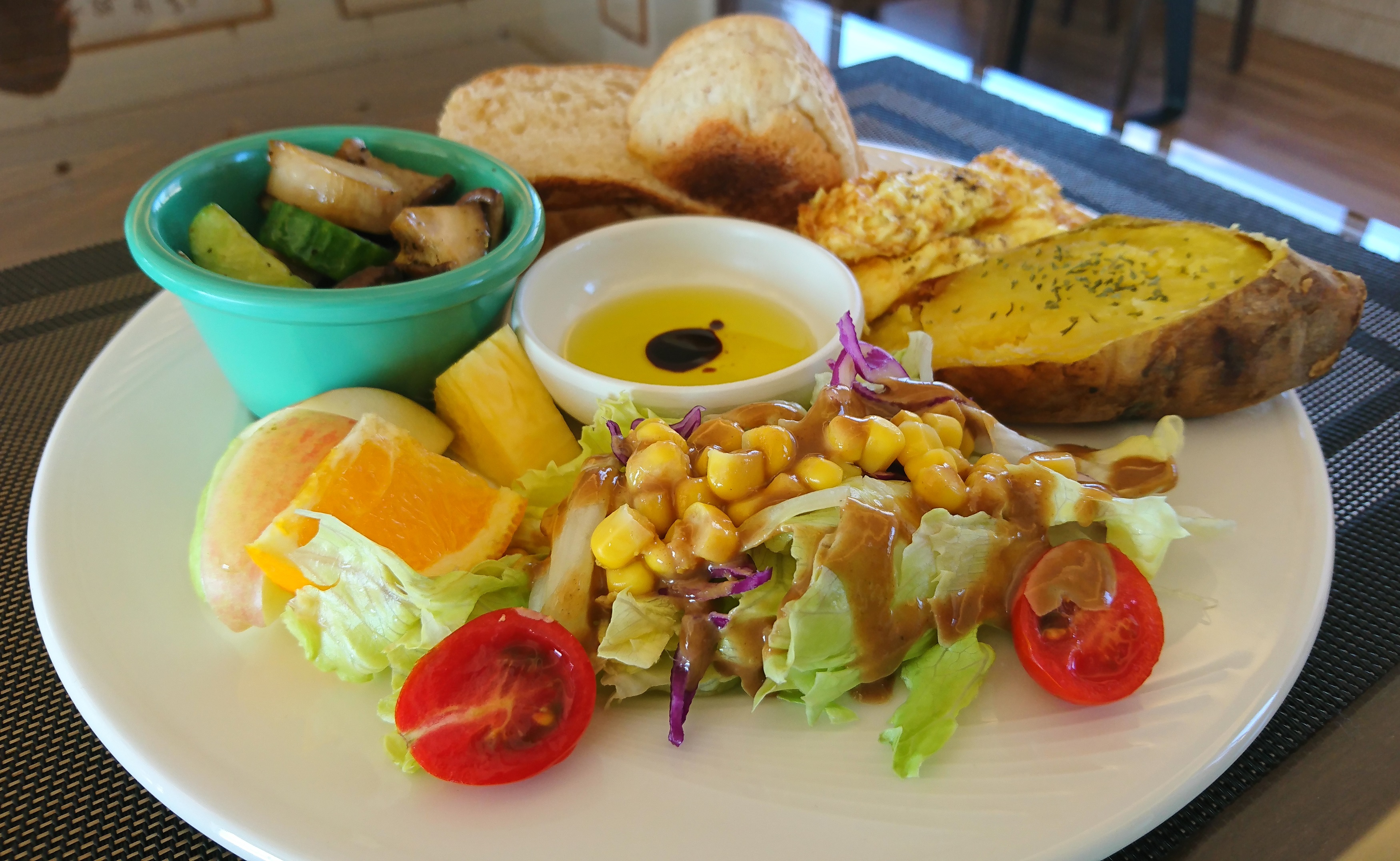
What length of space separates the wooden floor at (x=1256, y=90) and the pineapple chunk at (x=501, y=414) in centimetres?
285

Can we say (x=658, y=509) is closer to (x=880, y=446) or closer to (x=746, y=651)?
(x=746, y=651)

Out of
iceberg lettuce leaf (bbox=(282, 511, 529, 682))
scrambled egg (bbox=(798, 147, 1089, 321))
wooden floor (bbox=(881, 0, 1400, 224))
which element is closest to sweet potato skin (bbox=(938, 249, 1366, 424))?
scrambled egg (bbox=(798, 147, 1089, 321))

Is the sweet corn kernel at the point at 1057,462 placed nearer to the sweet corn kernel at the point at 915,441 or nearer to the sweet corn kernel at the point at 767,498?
the sweet corn kernel at the point at 915,441

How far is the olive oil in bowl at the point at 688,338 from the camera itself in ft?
5.72

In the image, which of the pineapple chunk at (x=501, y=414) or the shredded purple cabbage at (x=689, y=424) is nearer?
the shredded purple cabbage at (x=689, y=424)

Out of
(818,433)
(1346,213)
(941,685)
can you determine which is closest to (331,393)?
(818,433)

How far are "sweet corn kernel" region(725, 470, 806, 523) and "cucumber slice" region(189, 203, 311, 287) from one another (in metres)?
0.90

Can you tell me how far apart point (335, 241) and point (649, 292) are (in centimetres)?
65

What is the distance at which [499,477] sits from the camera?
1558mm

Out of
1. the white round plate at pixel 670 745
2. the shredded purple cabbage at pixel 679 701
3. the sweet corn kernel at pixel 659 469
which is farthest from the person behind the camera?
the sweet corn kernel at pixel 659 469

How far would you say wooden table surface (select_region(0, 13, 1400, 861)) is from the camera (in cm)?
113

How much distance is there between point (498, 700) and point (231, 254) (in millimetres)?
980

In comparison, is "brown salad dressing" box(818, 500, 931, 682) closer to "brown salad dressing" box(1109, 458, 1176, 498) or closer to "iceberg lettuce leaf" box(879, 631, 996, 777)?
"iceberg lettuce leaf" box(879, 631, 996, 777)

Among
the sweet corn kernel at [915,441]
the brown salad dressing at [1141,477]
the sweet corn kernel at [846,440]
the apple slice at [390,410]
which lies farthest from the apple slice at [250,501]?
the brown salad dressing at [1141,477]
